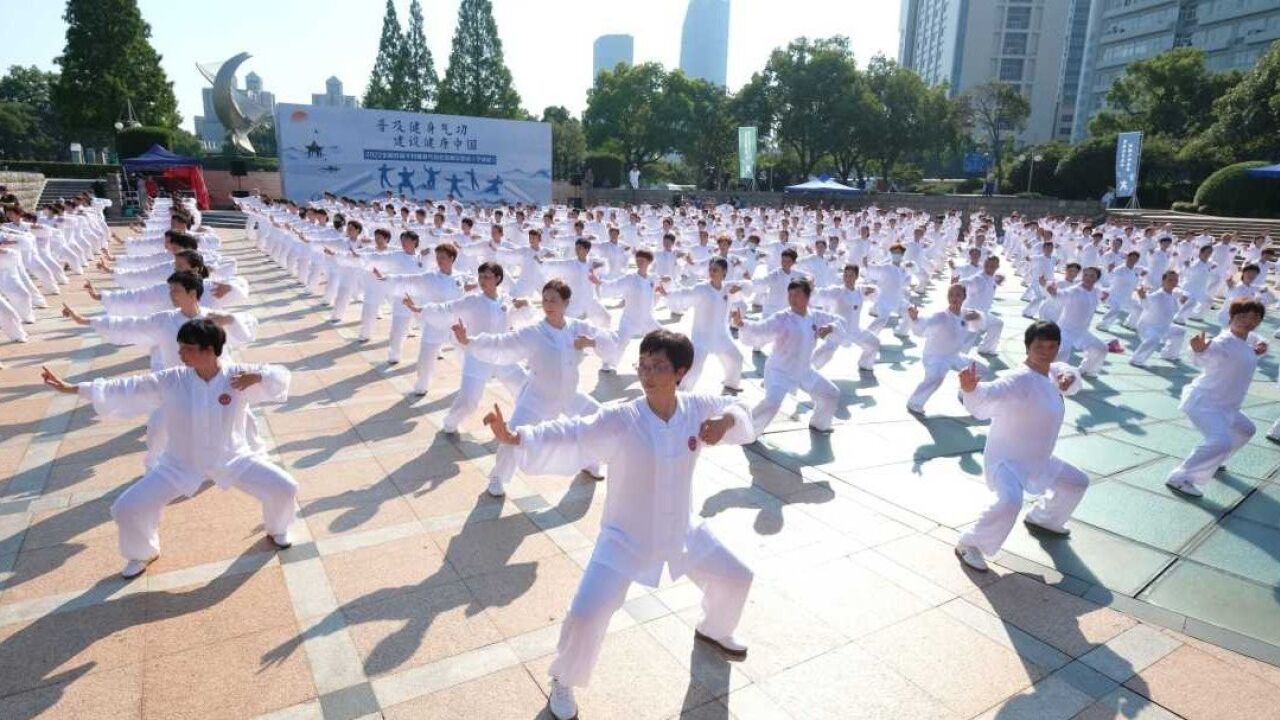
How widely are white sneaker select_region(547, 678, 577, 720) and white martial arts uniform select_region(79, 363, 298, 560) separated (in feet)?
7.29

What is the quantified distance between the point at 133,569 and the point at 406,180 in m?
28.1

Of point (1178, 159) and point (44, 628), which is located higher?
point (1178, 159)

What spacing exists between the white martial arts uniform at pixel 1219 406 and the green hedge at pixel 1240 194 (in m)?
29.8

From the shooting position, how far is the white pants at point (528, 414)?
513 centimetres

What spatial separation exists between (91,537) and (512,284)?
25.2 feet

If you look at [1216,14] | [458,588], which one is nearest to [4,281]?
[458,588]

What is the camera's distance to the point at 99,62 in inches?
1369

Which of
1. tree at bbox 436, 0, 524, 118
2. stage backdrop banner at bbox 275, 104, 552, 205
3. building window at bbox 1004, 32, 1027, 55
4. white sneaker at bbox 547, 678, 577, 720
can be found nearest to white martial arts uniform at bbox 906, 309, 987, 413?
white sneaker at bbox 547, 678, 577, 720

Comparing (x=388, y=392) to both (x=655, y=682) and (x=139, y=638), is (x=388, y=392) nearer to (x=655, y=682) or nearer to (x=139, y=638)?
(x=139, y=638)

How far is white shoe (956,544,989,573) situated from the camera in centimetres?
445

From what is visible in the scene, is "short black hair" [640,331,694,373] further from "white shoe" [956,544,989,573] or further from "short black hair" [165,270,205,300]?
"short black hair" [165,270,205,300]

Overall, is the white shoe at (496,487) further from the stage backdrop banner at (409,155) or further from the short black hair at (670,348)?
the stage backdrop banner at (409,155)

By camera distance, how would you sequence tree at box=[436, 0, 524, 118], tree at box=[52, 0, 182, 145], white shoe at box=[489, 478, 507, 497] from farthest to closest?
tree at box=[436, 0, 524, 118] → tree at box=[52, 0, 182, 145] → white shoe at box=[489, 478, 507, 497]

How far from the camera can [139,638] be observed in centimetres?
352
